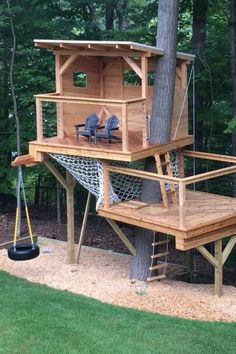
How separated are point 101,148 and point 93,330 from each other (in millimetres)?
3445

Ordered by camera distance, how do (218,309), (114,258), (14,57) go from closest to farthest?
1. (218,309)
2. (114,258)
3. (14,57)

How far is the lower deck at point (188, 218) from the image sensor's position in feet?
28.9

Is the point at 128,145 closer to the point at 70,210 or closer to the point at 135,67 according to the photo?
the point at 135,67

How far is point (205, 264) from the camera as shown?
42.8 feet

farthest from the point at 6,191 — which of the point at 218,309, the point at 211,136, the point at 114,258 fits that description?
the point at 218,309

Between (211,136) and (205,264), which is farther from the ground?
(211,136)

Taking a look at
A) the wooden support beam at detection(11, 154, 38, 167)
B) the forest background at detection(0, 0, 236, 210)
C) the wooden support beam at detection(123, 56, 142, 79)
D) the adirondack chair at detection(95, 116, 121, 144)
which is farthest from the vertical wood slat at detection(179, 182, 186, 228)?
the forest background at detection(0, 0, 236, 210)

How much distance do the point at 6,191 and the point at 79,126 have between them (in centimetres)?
512

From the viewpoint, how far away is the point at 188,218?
920 cm

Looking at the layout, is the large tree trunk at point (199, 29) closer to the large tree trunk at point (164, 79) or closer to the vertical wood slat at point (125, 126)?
the large tree trunk at point (164, 79)

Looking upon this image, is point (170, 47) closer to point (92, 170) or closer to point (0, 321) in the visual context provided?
point (92, 170)

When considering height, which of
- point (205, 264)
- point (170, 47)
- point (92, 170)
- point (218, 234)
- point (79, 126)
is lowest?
point (205, 264)

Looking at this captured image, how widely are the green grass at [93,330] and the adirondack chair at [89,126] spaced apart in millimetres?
2909

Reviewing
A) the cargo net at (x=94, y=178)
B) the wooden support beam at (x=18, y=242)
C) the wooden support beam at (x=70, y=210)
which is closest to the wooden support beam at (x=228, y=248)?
the cargo net at (x=94, y=178)
